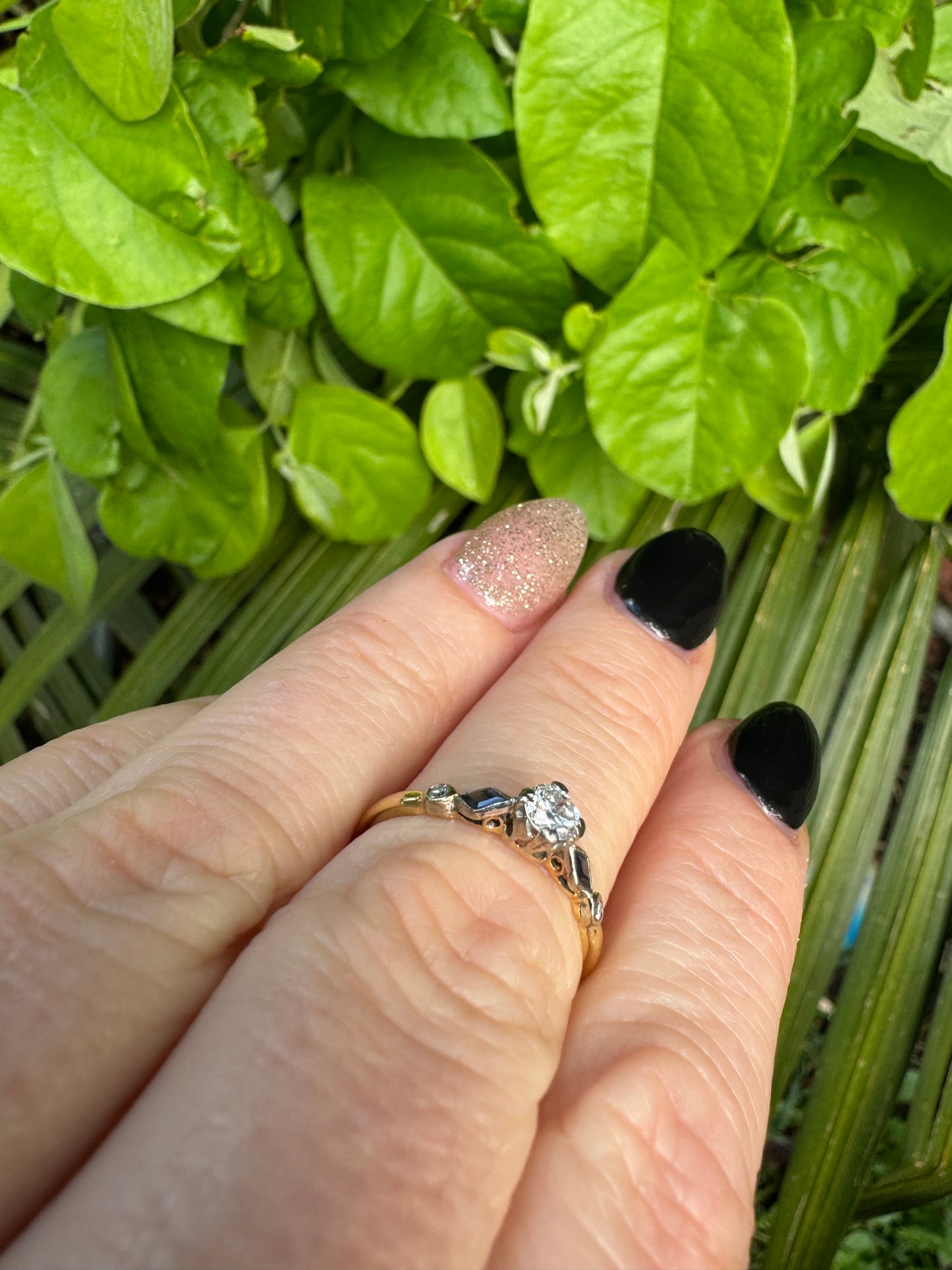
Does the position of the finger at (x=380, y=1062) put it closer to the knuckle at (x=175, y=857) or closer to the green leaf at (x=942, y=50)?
the knuckle at (x=175, y=857)

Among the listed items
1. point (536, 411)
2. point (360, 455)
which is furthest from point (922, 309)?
point (360, 455)

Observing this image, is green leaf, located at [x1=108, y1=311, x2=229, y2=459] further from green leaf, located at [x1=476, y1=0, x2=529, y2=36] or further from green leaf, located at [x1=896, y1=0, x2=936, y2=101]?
green leaf, located at [x1=896, y1=0, x2=936, y2=101]

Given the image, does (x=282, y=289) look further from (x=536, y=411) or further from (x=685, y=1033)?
(x=685, y=1033)

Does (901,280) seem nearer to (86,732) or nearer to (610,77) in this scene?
(610,77)

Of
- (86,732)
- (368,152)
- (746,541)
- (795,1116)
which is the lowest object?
(795,1116)

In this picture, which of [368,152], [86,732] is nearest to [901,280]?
[368,152]

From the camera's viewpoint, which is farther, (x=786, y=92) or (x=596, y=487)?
(x=596, y=487)

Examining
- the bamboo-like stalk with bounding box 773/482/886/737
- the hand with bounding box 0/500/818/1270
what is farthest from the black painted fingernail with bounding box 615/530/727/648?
the bamboo-like stalk with bounding box 773/482/886/737
